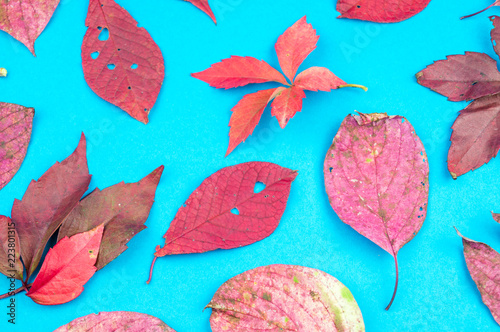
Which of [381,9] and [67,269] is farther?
[381,9]

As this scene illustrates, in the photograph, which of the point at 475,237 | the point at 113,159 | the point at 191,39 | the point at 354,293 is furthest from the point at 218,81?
the point at 475,237

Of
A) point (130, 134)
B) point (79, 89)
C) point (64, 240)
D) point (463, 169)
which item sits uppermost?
point (79, 89)

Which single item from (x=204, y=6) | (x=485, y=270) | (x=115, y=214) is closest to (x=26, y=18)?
(x=204, y=6)

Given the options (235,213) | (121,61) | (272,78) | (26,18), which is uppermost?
(26,18)

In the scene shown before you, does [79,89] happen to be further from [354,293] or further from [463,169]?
[463,169]

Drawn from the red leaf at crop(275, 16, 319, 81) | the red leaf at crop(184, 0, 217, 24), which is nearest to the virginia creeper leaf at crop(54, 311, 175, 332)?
the red leaf at crop(275, 16, 319, 81)

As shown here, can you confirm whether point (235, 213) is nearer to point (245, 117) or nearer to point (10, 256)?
point (245, 117)
